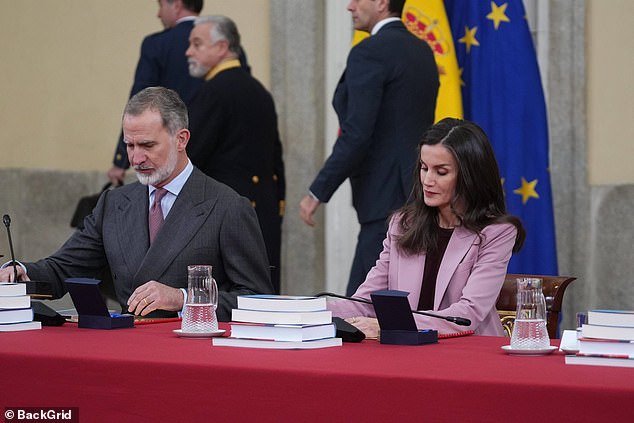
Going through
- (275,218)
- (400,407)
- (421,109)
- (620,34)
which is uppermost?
(620,34)

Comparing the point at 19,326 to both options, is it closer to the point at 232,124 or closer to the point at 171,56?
the point at 232,124

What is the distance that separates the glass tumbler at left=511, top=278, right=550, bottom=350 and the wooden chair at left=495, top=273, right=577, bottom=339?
0.83m

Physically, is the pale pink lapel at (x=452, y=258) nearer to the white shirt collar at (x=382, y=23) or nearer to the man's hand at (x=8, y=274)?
the man's hand at (x=8, y=274)

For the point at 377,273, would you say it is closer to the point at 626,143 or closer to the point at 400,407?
the point at 400,407

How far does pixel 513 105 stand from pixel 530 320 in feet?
11.3

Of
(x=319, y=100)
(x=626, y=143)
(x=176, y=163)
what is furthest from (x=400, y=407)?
(x=319, y=100)

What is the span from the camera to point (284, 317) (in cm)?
280

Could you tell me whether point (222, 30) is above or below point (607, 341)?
above

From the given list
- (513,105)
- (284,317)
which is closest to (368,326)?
(284,317)

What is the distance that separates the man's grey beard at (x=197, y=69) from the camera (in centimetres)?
592

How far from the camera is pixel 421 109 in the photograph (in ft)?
17.5

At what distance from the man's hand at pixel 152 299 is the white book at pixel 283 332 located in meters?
0.58

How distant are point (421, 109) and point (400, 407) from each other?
318 centimetres

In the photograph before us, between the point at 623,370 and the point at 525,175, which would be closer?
the point at 623,370
